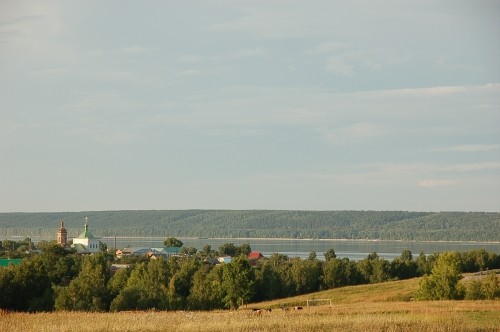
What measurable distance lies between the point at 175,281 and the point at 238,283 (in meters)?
11.1

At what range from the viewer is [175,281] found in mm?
74812

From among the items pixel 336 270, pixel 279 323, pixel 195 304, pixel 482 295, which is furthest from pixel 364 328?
pixel 336 270

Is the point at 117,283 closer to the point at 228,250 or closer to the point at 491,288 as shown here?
the point at 491,288

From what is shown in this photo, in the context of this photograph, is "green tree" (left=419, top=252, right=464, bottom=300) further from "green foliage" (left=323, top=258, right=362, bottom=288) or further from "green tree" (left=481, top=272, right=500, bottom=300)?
"green foliage" (left=323, top=258, right=362, bottom=288)

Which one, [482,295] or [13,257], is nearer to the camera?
[482,295]

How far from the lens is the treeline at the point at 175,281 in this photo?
2096 inches

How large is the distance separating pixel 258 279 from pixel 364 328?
5421 centimetres

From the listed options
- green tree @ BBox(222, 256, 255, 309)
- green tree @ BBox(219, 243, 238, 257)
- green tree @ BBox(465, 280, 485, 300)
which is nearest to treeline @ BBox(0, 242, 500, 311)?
green tree @ BBox(222, 256, 255, 309)

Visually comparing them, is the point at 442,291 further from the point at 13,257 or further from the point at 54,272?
the point at 13,257

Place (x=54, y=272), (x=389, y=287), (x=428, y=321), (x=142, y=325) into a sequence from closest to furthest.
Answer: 1. (x=142, y=325)
2. (x=428, y=321)
3. (x=389, y=287)
4. (x=54, y=272)

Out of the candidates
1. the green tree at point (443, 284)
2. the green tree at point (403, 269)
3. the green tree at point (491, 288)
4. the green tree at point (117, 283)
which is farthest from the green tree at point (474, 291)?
the green tree at point (403, 269)

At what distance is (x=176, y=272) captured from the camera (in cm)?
8025

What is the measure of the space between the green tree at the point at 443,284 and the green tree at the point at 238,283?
15.5 meters

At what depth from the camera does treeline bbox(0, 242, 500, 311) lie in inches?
2096
